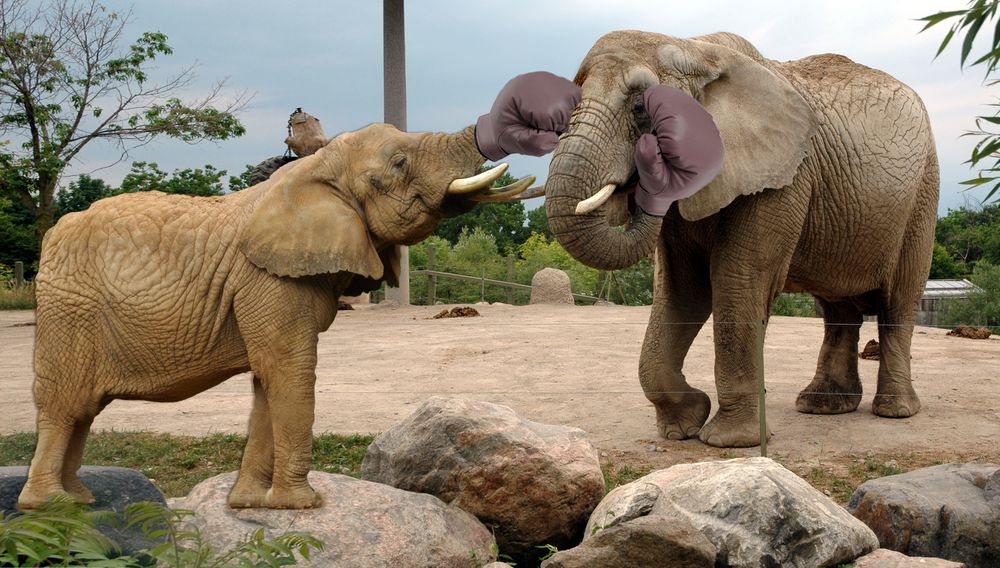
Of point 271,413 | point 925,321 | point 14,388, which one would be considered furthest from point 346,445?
point 925,321

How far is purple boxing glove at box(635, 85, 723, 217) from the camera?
6.45 meters

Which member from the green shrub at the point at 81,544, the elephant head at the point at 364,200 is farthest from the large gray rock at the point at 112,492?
the elephant head at the point at 364,200

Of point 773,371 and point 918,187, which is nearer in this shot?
point 918,187

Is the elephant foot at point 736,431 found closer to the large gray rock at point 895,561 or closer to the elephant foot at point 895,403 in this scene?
the elephant foot at point 895,403

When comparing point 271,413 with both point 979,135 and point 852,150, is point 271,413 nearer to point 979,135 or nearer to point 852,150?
point 979,135

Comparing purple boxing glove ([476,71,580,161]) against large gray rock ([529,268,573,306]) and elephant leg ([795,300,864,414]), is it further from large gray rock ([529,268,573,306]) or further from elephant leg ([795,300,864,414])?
large gray rock ([529,268,573,306])

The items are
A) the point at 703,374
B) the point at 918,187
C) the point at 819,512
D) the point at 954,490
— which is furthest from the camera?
the point at 703,374

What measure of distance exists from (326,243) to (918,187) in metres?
6.13

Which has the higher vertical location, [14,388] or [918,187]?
[918,187]

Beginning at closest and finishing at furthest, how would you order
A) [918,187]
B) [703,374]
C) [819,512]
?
[819,512]
[918,187]
[703,374]

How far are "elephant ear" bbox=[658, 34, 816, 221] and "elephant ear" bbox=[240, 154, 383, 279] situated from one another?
3.05 meters

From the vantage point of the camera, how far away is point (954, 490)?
567 centimetres

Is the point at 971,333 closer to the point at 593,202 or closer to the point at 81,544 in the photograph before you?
the point at 593,202

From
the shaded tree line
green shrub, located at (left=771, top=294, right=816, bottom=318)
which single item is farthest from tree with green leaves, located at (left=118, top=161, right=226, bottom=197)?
green shrub, located at (left=771, top=294, right=816, bottom=318)
